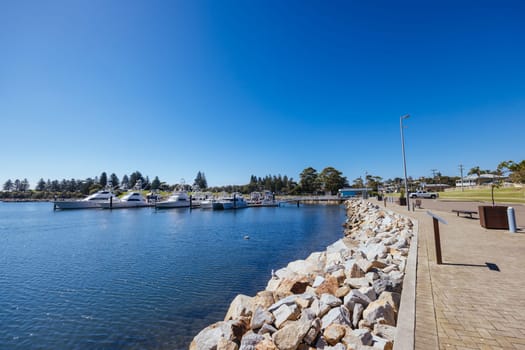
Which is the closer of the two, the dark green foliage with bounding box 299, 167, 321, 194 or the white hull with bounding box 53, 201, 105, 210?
the white hull with bounding box 53, 201, 105, 210

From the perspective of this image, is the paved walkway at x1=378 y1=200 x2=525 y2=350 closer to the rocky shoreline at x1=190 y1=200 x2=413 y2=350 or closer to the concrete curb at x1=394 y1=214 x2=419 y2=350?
the concrete curb at x1=394 y1=214 x2=419 y2=350

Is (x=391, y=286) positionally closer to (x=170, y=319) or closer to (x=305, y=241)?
(x=170, y=319)

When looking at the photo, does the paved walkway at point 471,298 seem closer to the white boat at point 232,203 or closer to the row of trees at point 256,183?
the white boat at point 232,203

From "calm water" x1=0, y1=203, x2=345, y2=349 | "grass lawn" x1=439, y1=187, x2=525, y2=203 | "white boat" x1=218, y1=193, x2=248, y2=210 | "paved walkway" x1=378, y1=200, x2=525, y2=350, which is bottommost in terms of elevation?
"calm water" x1=0, y1=203, x2=345, y2=349

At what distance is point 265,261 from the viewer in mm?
11766

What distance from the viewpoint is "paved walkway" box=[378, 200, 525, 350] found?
2.70 m

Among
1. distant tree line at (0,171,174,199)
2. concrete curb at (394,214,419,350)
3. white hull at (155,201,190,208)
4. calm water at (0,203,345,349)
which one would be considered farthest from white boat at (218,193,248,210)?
distant tree line at (0,171,174,199)

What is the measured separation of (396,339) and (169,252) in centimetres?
1360

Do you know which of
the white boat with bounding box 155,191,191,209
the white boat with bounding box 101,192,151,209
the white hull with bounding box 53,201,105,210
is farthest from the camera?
the white boat with bounding box 101,192,151,209

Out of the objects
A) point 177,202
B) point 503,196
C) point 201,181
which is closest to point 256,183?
point 201,181

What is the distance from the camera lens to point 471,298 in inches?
145

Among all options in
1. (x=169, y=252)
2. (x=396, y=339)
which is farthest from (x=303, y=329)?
(x=169, y=252)

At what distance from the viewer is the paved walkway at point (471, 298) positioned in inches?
106

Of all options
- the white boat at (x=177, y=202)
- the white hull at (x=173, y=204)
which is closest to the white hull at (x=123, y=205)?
the white boat at (x=177, y=202)
